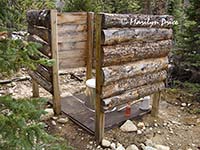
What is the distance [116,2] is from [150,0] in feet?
3.11

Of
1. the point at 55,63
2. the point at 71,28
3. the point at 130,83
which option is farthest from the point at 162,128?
the point at 71,28

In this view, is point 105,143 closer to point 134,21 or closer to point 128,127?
point 128,127

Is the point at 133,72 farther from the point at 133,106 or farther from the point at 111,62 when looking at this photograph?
the point at 133,106

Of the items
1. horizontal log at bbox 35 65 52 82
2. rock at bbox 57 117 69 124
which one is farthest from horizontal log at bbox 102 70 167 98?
horizontal log at bbox 35 65 52 82

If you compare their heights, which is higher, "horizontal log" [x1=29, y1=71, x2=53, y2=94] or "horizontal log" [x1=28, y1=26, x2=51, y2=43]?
"horizontal log" [x1=28, y1=26, x2=51, y2=43]

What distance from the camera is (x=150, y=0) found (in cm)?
724

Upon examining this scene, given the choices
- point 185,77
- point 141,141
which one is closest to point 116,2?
point 185,77

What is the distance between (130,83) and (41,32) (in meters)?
1.43

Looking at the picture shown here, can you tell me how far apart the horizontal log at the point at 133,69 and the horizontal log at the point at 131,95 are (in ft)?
0.70

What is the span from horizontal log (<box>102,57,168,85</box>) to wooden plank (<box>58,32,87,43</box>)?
128 centimetres

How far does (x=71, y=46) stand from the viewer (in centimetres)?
424

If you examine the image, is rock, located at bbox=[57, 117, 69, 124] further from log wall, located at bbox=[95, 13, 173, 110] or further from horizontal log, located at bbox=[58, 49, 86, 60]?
horizontal log, located at bbox=[58, 49, 86, 60]

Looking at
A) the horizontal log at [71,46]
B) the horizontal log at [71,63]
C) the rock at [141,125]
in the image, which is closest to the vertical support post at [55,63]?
the horizontal log at [71,46]

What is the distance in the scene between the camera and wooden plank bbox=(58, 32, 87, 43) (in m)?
4.05
